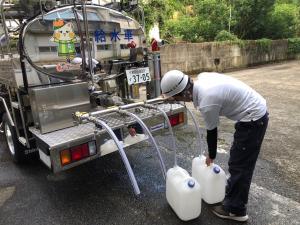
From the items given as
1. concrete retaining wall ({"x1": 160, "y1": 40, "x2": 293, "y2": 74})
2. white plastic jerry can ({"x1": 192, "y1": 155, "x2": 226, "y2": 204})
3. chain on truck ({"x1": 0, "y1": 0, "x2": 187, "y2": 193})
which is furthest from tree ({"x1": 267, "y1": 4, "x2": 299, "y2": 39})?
white plastic jerry can ({"x1": 192, "y1": 155, "x2": 226, "y2": 204})

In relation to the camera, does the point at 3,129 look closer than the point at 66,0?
No

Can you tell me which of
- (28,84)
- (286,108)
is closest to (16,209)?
(28,84)

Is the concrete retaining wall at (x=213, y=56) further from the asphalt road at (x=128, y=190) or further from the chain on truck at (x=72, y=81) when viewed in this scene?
the asphalt road at (x=128, y=190)

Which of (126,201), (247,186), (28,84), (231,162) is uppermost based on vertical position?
(28,84)

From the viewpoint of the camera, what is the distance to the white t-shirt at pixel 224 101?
241 cm

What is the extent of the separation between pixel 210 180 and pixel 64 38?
238 cm

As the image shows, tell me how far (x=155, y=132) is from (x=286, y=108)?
4.38 metres

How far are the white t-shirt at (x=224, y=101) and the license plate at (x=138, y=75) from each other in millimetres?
1736

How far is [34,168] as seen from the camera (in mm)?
4121

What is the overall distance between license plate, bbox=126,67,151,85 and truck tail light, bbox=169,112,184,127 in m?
0.82

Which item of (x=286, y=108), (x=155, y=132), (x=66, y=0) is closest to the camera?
(x=155, y=132)

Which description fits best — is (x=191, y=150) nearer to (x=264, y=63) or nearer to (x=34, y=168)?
(x=34, y=168)

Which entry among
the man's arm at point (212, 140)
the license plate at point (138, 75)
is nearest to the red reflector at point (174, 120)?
the license plate at point (138, 75)

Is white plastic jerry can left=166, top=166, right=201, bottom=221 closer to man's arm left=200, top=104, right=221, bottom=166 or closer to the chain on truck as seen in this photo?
man's arm left=200, top=104, right=221, bottom=166
